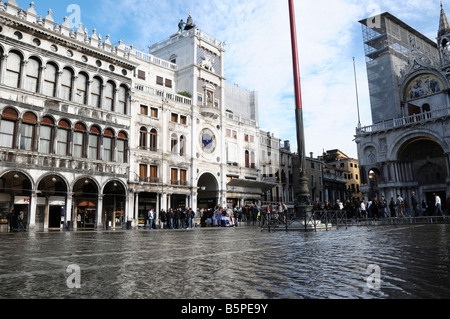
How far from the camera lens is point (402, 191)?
3688 cm

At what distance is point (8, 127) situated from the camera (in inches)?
925

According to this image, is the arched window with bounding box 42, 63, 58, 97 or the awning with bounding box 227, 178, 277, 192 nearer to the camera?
the arched window with bounding box 42, 63, 58, 97

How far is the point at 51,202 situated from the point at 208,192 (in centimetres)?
1794

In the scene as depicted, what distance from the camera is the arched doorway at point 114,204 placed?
29.9m

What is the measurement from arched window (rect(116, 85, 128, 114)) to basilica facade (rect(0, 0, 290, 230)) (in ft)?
0.38

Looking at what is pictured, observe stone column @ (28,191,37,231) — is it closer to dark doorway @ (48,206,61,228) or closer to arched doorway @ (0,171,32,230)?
arched doorway @ (0,171,32,230)

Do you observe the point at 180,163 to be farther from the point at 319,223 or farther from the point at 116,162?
the point at 319,223

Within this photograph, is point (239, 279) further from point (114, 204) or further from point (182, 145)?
point (182, 145)

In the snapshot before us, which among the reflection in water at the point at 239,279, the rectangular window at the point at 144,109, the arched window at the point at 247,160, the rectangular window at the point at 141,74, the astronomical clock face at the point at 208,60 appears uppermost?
the astronomical clock face at the point at 208,60

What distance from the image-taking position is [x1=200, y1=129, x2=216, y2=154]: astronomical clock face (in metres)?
38.5

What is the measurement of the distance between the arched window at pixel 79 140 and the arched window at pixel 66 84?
2.38 m

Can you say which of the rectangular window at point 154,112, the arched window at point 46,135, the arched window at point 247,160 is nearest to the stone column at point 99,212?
the arched window at point 46,135

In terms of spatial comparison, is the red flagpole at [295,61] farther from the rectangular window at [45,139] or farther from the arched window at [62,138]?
the rectangular window at [45,139]

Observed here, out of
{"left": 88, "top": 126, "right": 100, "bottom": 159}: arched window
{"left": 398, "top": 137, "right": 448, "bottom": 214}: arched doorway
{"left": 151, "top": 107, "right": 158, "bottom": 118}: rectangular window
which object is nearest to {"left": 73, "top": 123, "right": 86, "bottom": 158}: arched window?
{"left": 88, "top": 126, "right": 100, "bottom": 159}: arched window
